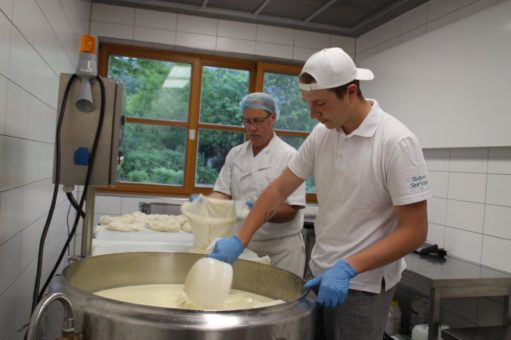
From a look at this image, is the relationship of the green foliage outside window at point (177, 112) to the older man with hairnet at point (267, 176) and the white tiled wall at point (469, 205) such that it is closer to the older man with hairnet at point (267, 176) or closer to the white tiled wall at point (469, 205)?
the white tiled wall at point (469, 205)

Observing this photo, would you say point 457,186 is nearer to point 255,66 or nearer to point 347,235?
point 347,235

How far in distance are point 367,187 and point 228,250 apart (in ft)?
1.58

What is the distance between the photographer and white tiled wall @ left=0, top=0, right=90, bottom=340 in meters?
1.34

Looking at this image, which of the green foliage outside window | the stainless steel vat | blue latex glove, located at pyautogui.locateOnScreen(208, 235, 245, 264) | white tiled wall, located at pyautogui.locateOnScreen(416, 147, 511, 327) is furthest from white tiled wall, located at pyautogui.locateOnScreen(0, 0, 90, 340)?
white tiled wall, located at pyautogui.locateOnScreen(416, 147, 511, 327)

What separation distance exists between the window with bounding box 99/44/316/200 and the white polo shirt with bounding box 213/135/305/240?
1741mm

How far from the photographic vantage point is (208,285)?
1051 mm

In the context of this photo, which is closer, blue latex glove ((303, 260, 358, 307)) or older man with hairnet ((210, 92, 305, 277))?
blue latex glove ((303, 260, 358, 307))

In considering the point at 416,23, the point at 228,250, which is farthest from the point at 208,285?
the point at 416,23

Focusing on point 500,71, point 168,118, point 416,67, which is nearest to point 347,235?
point 500,71

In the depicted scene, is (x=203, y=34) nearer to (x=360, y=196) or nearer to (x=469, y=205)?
(x=469, y=205)

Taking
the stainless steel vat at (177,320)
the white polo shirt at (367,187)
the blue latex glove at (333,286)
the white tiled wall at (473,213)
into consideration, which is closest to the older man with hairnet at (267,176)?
the white polo shirt at (367,187)

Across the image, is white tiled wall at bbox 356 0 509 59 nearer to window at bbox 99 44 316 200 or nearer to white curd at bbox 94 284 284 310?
window at bbox 99 44 316 200

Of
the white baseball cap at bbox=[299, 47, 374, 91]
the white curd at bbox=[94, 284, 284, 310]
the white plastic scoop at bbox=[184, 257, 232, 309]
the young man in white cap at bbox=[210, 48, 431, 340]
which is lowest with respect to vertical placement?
the white curd at bbox=[94, 284, 284, 310]

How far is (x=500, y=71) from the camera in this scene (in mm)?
2428
